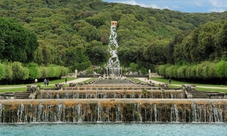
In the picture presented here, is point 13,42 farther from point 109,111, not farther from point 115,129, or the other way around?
point 115,129

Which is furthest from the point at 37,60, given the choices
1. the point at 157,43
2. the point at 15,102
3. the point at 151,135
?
the point at 151,135

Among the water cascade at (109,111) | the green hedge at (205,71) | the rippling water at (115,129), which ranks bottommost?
the rippling water at (115,129)

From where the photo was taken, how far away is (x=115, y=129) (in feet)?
93.0

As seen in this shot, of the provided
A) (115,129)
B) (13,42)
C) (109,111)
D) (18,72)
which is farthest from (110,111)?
(13,42)

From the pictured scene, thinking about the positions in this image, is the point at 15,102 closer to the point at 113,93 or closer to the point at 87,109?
the point at 87,109

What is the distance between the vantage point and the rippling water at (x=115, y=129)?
26.4 metres

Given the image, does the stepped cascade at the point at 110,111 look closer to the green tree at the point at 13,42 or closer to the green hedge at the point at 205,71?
the green hedge at the point at 205,71

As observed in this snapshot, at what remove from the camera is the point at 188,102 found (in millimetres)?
33625

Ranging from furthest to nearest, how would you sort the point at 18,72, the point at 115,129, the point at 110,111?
the point at 18,72 < the point at 110,111 < the point at 115,129

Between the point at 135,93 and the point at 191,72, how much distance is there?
3859cm

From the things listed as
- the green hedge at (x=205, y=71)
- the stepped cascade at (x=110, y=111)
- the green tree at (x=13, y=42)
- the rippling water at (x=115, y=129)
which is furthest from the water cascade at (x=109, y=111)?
the green tree at (x=13, y=42)

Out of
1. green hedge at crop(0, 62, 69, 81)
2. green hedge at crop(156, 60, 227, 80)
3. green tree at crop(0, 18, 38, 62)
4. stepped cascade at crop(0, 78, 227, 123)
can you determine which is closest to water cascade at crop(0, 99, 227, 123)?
stepped cascade at crop(0, 78, 227, 123)

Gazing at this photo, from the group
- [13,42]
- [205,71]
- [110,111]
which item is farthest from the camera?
[13,42]

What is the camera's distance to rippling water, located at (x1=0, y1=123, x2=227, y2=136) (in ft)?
86.7
